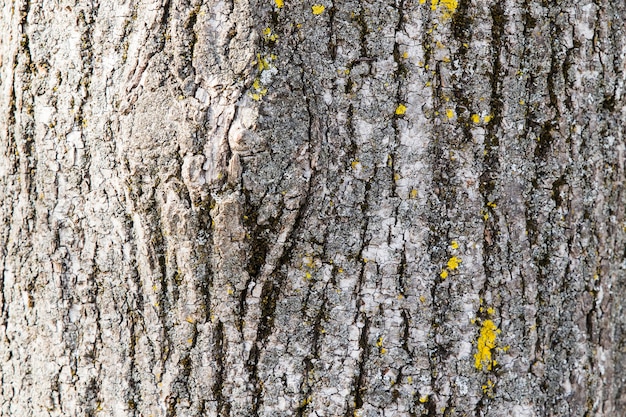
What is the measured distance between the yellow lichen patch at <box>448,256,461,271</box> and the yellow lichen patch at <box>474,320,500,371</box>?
5.1 inches

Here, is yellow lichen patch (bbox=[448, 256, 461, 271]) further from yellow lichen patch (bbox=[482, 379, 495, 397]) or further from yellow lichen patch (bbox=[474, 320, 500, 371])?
yellow lichen patch (bbox=[482, 379, 495, 397])

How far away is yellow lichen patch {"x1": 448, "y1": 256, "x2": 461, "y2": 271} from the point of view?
43.3 inches

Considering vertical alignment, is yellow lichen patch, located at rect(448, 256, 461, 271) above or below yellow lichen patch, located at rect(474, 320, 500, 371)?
above

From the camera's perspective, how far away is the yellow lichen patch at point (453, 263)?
3.61 ft

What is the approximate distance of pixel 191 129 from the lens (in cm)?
103

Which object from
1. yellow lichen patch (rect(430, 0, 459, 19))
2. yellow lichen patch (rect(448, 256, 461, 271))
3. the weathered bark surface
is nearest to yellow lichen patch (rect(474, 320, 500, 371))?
the weathered bark surface

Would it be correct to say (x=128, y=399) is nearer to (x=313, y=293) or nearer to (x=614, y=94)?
(x=313, y=293)

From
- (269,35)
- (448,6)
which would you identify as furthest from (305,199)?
(448,6)

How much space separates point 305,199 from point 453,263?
317 millimetres

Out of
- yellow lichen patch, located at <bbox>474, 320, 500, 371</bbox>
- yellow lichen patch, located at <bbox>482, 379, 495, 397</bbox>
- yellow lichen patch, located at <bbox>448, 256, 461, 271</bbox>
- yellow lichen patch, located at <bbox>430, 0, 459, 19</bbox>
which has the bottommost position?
yellow lichen patch, located at <bbox>482, 379, 495, 397</bbox>

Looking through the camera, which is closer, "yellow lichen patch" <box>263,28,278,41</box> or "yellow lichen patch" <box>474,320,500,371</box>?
"yellow lichen patch" <box>263,28,278,41</box>

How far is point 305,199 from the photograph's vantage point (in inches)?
41.4

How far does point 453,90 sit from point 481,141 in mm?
113

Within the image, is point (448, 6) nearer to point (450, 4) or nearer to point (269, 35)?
point (450, 4)
